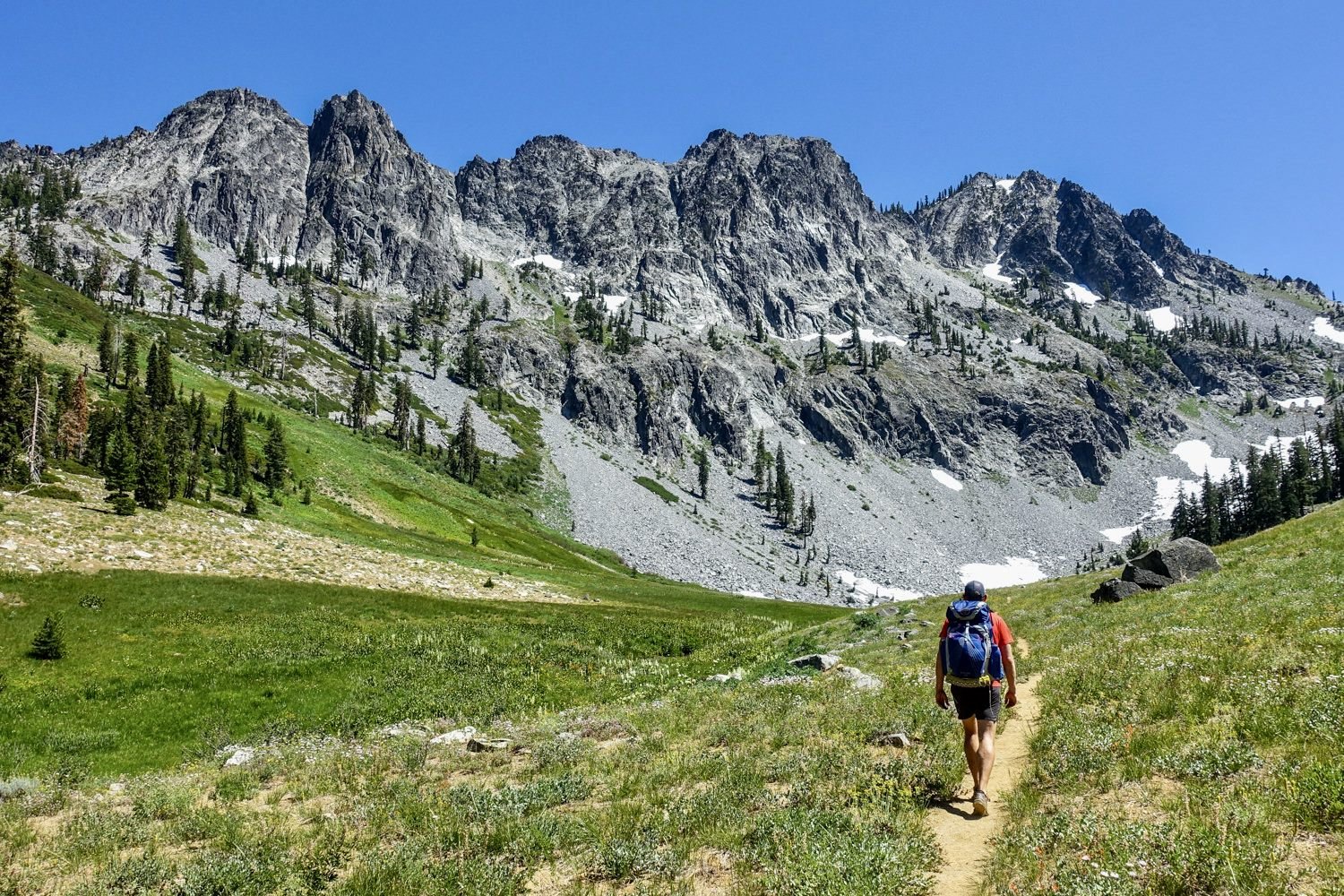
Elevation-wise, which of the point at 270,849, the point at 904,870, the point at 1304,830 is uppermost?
the point at 1304,830

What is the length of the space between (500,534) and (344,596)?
2317 inches

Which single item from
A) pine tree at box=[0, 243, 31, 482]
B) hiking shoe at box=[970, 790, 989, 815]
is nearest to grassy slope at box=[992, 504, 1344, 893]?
hiking shoe at box=[970, 790, 989, 815]

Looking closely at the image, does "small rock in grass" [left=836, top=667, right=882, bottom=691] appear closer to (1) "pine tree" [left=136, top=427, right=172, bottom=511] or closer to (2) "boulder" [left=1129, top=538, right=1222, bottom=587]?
(2) "boulder" [left=1129, top=538, right=1222, bottom=587]

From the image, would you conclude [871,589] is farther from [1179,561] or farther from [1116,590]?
[1116,590]

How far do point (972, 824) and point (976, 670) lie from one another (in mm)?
2140

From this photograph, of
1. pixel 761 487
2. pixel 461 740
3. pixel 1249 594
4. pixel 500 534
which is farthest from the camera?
pixel 761 487

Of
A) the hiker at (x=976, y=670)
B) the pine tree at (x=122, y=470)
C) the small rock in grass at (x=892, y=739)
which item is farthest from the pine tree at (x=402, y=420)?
the hiker at (x=976, y=670)

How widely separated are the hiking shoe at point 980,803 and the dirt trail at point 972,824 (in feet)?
0.23

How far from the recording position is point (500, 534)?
9512 cm

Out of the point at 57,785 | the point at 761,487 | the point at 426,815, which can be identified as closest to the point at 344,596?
the point at 57,785

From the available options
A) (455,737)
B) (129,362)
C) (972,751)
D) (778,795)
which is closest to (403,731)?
(455,737)

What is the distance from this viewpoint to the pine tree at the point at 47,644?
73.4 ft

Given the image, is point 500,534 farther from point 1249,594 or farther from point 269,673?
point 1249,594

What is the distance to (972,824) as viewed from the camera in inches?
321
